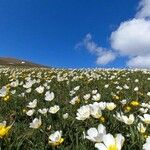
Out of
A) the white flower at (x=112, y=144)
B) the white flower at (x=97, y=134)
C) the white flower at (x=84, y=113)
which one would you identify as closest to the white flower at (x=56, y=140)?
the white flower at (x=97, y=134)

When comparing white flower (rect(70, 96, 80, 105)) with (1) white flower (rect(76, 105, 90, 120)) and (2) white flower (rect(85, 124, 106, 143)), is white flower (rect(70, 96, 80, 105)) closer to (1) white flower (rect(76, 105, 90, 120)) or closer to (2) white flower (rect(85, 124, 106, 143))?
(1) white flower (rect(76, 105, 90, 120))

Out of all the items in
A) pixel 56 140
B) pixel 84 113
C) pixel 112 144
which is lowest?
pixel 56 140

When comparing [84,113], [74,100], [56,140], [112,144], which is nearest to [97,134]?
[112,144]

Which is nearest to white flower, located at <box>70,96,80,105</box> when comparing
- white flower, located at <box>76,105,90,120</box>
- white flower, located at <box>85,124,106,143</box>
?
white flower, located at <box>76,105,90,120</box>

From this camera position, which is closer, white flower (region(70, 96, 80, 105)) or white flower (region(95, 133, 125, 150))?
white flower (region(95, 133, 125, 150))

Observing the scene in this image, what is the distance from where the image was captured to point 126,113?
262 inches

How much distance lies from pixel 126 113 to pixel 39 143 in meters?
2.24

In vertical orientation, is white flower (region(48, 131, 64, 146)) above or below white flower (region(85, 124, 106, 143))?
below

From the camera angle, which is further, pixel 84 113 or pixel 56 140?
pixel 84 113

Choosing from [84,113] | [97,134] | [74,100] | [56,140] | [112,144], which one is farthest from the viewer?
[74,100]

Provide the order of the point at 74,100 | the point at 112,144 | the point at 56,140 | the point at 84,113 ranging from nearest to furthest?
the point at 112,144 → the point at 56,140 → the point at 84,113 → the point at 74,100

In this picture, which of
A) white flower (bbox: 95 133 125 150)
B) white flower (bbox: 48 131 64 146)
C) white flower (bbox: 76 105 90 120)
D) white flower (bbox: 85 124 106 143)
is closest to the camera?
white flower (bbox: 95 133 125 150)

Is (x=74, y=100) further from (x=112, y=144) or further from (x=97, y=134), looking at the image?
(x=112, y=144)

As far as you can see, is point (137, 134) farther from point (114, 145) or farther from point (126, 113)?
point (126, 113)
